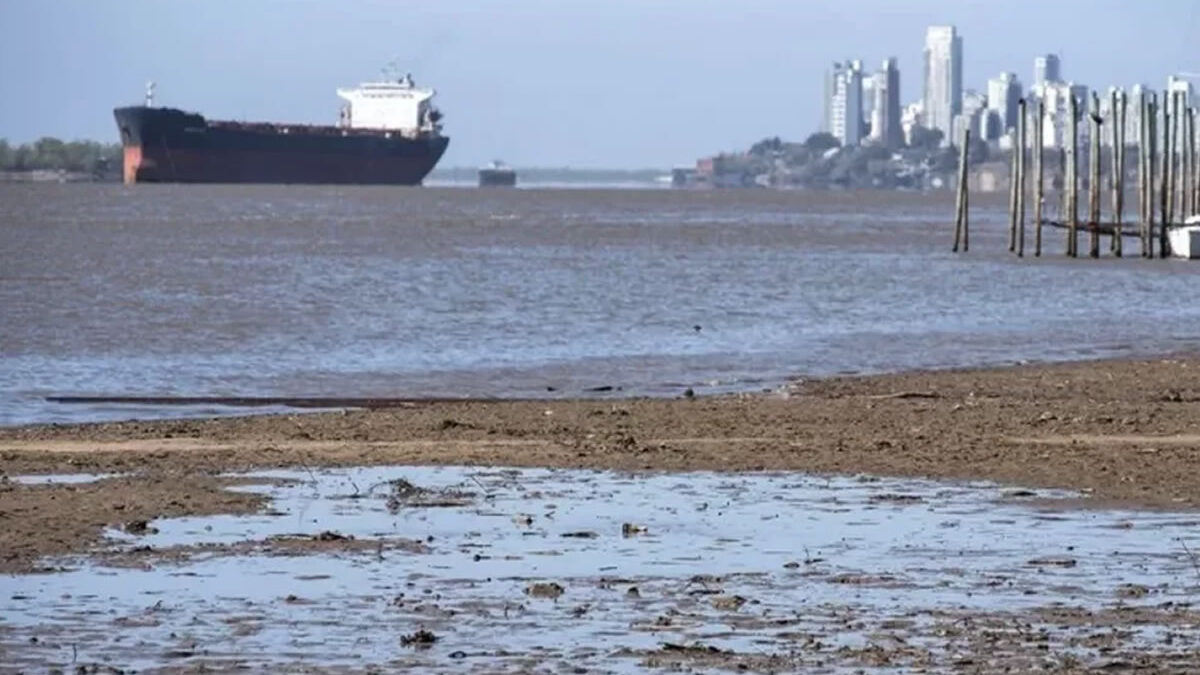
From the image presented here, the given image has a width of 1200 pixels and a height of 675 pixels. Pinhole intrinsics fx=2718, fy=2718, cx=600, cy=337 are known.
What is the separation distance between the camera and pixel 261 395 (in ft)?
86.8

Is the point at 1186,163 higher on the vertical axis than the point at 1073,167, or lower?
lower

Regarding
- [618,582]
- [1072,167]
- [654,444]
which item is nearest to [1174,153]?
[1072,167]

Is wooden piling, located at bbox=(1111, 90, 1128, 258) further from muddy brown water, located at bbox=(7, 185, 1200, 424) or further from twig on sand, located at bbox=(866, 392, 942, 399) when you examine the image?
twig on sand, located at bbox=(866, 392, 942, 399)

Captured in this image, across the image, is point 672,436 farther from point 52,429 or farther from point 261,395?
point 261,395

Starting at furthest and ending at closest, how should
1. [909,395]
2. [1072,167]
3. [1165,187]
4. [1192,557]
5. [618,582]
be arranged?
[1165,187] < [1072,167] < [909,395] < [1192,557] < [618,582]

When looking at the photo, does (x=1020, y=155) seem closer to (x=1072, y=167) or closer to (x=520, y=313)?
(x=1072, y=167)

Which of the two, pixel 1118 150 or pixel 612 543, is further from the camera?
pixel 1118 150

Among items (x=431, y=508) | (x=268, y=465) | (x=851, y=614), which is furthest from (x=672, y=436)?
(x=851, y=614)

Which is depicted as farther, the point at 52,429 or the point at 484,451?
the point at 52,429

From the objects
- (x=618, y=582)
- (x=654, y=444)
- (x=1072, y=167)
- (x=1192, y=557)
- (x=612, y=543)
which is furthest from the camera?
(x=1072, y=167)

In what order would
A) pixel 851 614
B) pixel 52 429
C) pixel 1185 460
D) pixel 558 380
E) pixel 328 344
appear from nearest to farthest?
pixel 851 614, pixel 1185 460, pixel 52 429, pixel 558 380, pixel 328 344

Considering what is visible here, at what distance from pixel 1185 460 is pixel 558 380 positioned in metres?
12.8

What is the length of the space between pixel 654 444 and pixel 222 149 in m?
173

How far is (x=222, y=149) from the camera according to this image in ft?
619
